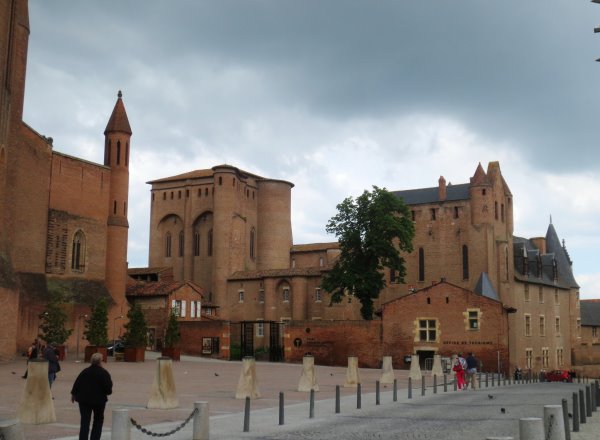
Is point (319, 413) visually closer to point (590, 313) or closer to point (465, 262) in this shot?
point (465, 262)

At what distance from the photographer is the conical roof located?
5744cm

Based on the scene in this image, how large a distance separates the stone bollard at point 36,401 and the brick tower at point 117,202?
4064cm

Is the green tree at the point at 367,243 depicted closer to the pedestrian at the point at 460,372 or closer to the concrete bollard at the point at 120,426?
the pedestrian at the point at 460,372

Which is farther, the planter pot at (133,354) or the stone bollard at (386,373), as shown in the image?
the planter pot at (133,354)

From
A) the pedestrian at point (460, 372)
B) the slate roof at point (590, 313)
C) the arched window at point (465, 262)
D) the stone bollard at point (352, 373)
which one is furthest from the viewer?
the slate roof at point (590, 313)

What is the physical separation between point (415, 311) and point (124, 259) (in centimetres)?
2267

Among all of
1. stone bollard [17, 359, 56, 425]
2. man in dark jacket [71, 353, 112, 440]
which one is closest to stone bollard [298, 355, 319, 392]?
stone bollard [17, 359, 56, 425]

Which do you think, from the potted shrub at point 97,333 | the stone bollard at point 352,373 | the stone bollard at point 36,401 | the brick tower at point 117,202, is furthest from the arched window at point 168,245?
the stone bollard at point 36,401

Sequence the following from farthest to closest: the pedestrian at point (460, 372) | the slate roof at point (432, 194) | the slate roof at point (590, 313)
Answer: the slate roof at point (590, 313)
the slate roof at point (432, 194)
the pedestrian at point (460, 372)

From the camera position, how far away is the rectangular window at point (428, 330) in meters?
48.6

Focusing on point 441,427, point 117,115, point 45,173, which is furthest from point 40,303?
point 441,427

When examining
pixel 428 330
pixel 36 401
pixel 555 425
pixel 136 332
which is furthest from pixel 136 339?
pixel 555 425

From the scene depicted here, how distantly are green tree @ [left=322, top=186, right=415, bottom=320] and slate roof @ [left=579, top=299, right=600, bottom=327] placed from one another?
4156 cm

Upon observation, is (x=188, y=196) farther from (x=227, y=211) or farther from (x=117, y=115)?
(x=117, y=115)
